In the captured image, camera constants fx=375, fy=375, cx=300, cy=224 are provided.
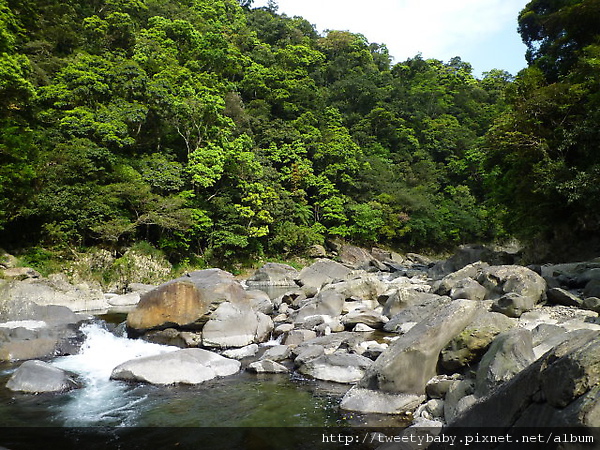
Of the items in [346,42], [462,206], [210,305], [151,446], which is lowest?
[151,446]

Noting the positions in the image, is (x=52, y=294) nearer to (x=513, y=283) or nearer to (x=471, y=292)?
(x=471, y=292)

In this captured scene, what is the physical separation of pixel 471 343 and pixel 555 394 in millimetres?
2785

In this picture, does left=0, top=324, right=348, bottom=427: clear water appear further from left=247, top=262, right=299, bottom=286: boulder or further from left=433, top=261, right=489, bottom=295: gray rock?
left=247, top=262, right=299, bottom=286: boulder

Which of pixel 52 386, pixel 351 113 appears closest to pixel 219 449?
pixel 52 386

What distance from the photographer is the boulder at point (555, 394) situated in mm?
2604

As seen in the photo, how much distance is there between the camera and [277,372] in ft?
24.7

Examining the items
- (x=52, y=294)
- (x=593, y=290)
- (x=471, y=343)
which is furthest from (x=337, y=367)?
(x=52, y=294)

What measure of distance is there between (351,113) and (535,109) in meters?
32.2

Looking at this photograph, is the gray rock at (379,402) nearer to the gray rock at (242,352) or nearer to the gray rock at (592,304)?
the gray rock at (242,352)

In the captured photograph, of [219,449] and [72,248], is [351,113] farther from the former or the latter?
[219,449]

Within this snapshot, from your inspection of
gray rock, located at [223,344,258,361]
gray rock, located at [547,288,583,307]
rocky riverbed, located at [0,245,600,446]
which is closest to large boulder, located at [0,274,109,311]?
rocky riverbed, located at [0,245,600,446]

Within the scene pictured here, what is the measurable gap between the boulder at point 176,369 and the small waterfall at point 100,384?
262 mm

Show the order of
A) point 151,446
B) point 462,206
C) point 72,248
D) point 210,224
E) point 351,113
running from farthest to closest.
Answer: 1. point 351,113
2. point 462,206
3. point 210,224
4. point 72,248
5. point 151,446

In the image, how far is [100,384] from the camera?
7.10 meters
